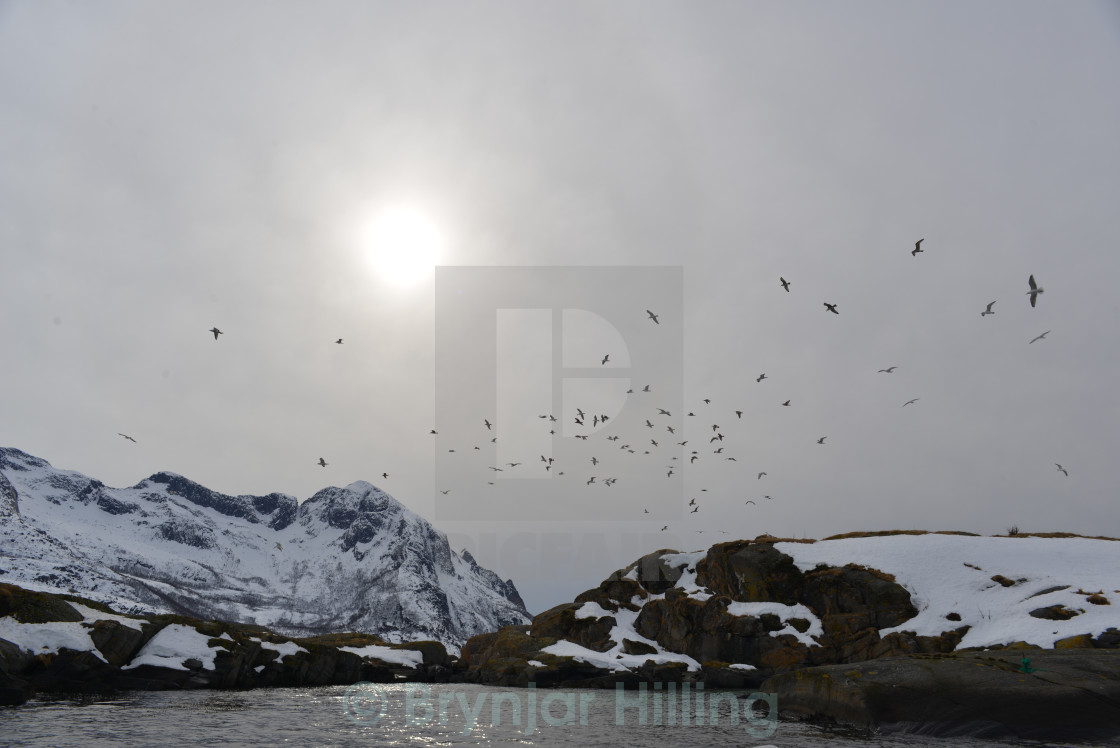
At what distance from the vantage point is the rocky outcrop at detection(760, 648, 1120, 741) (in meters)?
28.7

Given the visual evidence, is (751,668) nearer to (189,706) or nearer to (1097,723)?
(1097,723)

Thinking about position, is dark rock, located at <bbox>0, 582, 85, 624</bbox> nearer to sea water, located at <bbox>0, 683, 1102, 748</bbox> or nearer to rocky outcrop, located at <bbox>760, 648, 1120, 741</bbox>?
sea water, located at <bbox>0, 683, 1102, 748</bbox>

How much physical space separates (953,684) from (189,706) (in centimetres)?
4439

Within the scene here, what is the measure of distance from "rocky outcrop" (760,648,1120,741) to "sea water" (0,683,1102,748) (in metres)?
1.48

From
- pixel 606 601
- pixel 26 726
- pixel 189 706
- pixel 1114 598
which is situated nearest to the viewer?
pixel 26 726

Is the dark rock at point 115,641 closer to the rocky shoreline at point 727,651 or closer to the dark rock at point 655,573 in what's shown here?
the rocky shoreline at point 727,651

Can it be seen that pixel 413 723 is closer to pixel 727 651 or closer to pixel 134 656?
pixel 134 656

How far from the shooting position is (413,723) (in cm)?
3266

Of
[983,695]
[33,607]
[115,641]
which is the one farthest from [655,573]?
[33,607]

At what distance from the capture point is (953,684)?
31.5 metres

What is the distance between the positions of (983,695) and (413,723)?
2866 centimetres

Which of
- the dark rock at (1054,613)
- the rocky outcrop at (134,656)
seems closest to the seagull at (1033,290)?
the dark rock at (1054,613)

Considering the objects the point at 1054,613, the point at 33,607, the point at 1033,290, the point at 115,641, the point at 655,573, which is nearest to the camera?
the point at 1033,290

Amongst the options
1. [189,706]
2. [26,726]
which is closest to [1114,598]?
[189,706]
